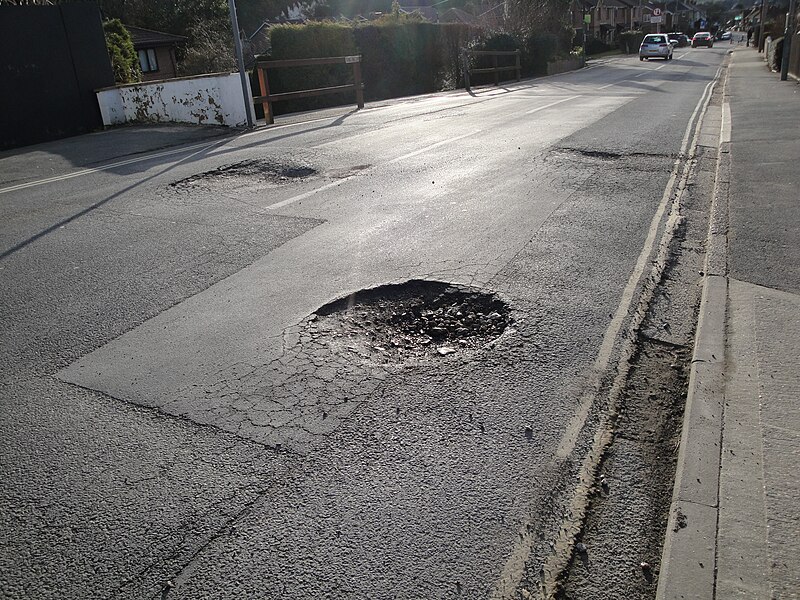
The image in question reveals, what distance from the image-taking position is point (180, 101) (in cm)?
1584

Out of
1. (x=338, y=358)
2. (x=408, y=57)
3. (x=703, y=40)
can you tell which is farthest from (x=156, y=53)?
(x=703, y=40)

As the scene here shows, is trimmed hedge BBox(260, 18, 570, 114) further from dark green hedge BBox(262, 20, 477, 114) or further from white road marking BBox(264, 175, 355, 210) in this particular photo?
white road marking BBox(264, 175, 355, 210)

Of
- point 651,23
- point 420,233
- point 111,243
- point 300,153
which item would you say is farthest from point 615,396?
point 651,23

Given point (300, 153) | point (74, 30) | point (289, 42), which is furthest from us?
point (289, 42)

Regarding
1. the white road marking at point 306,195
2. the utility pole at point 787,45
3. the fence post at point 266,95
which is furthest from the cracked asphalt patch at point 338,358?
the utility pole at point 787,45

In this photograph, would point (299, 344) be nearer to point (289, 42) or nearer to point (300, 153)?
point (300, 153)

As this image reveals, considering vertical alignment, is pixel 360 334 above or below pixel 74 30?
below

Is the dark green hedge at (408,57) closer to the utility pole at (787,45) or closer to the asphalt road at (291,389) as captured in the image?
the utility pole at (787,45)

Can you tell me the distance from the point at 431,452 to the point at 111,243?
4.88 meters

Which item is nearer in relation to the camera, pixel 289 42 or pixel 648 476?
pixel 648 476

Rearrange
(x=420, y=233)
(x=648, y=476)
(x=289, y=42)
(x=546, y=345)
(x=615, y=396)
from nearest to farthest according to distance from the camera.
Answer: (x=648, y=476)
(x=615, y=396)
(x=546, y=345)
(x=420, y=233)
(x=289, y=42)

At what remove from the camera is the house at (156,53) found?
1393 inches

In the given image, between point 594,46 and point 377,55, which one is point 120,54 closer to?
point 377,55

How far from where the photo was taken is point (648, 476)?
2943 mm
